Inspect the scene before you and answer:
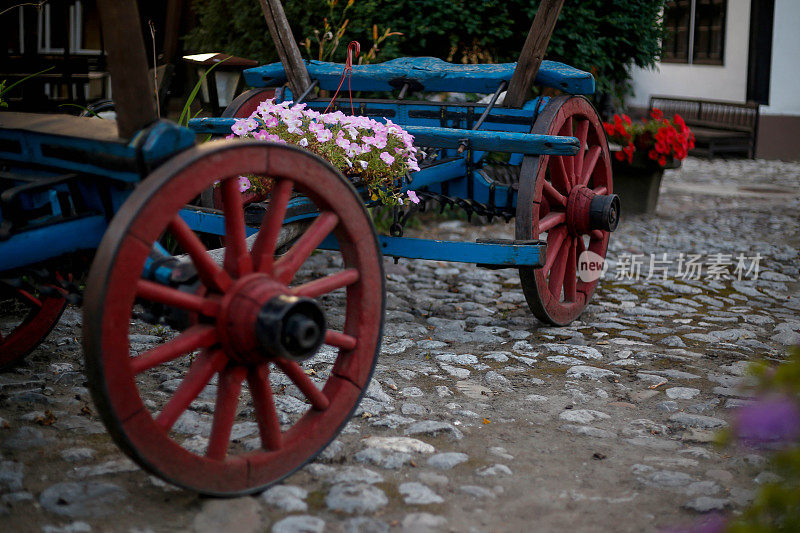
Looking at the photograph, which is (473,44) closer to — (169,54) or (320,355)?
(169,54)

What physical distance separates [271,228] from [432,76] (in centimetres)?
230

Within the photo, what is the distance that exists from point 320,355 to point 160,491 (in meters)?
1.38

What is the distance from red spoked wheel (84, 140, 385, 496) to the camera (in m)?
1.92

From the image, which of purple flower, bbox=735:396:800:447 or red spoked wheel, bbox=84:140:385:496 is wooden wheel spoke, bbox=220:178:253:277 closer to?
red spoked wheel, bbox=84:140:385:496

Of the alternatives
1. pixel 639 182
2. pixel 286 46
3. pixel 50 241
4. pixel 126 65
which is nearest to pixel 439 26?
pixel 639 182

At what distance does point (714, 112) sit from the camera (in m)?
14.0

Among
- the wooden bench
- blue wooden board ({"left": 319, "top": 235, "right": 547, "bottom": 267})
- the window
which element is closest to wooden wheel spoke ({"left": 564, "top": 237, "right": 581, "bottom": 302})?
blue wooden board ({"left": 319, "top": 235, "right": 547, "bottom": 267})

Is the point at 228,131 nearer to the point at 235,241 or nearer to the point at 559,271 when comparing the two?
the point at 559,271

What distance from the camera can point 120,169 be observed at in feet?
6.89

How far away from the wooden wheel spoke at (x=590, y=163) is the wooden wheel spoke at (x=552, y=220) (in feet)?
0.90

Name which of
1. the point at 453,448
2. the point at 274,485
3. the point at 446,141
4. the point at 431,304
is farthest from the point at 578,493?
the point at 431,304

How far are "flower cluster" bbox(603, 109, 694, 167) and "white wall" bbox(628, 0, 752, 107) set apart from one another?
6384mm

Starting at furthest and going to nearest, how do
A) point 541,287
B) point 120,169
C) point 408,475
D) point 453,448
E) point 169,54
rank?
point 169,54 → point 541,287 → point 453,448 → point 408,475 → point 120,169

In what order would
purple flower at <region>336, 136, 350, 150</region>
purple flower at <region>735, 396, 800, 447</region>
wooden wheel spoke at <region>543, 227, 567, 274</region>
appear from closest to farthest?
purple flower at <region>735, 396, 800, 447</region> → purple flower at <region>336, 136, 350, 150</region> → wooden wheel spoke at <region>543, 227, 567, 274</region>
